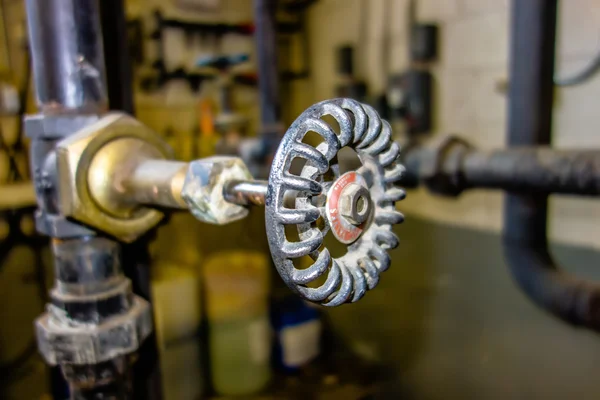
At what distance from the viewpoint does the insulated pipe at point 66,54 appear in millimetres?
322

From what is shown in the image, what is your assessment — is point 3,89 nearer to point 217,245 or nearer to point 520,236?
point 217,245

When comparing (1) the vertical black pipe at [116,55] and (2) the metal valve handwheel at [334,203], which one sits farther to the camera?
(1) the vertical black pipe at [116,55]

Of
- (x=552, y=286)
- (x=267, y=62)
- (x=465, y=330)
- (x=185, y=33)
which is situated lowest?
(x=465, y=330)

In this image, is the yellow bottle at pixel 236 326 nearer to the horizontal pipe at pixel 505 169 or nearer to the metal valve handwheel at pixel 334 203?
the horizontal pipe at pixel 505 169

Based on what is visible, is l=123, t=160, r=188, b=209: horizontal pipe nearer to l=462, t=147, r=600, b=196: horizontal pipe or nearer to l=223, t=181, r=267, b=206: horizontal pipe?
l=223, t=181, r=267, b=206: horizontal pipe

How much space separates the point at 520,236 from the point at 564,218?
155mm

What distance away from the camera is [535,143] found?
56 cm

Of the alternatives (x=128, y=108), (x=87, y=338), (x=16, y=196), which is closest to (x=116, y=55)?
(x=128, y=108)

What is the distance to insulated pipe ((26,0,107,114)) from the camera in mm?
322

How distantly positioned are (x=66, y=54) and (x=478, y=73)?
2.37ft

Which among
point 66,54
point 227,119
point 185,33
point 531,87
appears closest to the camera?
point 66,54

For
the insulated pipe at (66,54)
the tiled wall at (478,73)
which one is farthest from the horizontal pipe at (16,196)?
the tiled wall at (478,73)

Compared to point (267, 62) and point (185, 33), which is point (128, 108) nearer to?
point (267, 62)

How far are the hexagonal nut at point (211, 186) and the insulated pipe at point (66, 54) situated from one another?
12 cm
